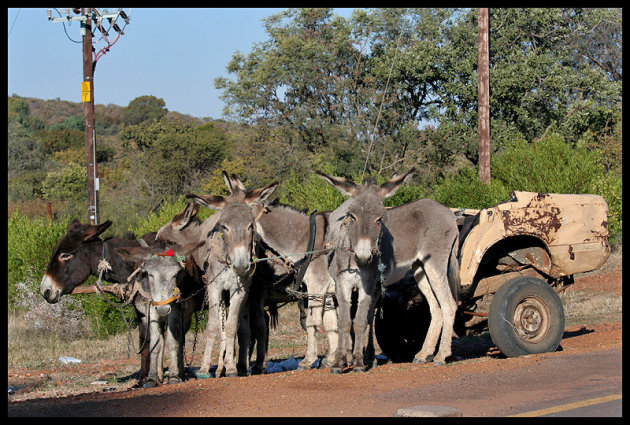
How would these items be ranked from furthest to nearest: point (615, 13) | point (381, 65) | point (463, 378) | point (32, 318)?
1. point (615, 13)
2. point (381, 65)
3. point (32, 318)
4. point (463, 378)

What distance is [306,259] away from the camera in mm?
11383

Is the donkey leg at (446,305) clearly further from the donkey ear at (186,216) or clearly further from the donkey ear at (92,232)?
the donkey ear at (92,232)

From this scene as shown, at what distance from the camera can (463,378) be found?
30.2 ft

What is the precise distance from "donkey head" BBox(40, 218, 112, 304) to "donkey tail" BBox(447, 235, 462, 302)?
5.10 m

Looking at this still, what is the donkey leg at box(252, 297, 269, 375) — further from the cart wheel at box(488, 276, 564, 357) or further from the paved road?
the paved road

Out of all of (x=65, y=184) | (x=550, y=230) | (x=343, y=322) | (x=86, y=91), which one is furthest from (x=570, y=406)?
(x=65, y=184)

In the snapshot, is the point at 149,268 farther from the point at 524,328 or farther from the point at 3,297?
the point at 524,328

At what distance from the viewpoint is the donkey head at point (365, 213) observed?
971cm

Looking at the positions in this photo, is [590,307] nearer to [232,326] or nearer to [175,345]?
[232,326]

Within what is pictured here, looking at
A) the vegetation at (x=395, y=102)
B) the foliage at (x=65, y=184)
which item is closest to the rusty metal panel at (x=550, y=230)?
the vegetation at (x=395, y=102)

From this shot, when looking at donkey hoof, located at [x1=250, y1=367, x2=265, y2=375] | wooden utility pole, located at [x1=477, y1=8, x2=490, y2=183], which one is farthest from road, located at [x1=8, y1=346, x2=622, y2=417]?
wooden utility pole, located at [x1=477, y1=8, x2=490, y2=183]

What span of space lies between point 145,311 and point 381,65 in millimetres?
22317

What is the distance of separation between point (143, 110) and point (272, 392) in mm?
81070

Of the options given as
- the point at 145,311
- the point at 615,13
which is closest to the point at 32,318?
the point at 145,311
